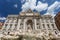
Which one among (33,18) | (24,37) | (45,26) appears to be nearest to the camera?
(24,37)

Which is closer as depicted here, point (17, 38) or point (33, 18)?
point (17, 38)

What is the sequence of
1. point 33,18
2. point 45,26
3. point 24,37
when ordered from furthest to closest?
point 33,18, point 45,26, point 24,37

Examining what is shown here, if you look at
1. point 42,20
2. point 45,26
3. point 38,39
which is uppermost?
point 42,20

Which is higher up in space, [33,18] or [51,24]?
[33,18]

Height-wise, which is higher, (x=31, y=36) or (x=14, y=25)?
(x=14, y=25)

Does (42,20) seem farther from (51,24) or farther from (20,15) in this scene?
(20,15)

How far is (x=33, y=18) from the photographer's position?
221 feet

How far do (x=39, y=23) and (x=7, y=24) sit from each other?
14.2m

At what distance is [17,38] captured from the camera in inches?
1123

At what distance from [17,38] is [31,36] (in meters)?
2.78

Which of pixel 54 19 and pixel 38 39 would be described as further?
pixel 54 19

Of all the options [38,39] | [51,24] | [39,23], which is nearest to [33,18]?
[39,23]

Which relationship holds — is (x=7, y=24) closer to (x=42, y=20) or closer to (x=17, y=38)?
(x=42, y=20)

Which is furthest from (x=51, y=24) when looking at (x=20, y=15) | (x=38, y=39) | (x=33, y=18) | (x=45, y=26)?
(x=38, y=39)
